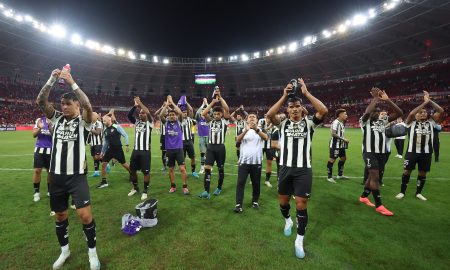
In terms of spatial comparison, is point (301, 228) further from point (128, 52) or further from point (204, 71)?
point (204, 71)

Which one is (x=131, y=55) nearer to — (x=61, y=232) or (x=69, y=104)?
A: (x=69, y=104)

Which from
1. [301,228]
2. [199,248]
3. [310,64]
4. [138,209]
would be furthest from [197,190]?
[310,64]

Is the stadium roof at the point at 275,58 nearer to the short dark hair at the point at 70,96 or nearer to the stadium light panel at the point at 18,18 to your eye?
the stadium light panel at the point at 18,18

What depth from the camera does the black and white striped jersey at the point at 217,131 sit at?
6.85 meters

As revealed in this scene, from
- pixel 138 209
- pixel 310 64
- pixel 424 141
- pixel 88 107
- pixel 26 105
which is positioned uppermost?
pixel 310 64

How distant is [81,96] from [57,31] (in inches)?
1569

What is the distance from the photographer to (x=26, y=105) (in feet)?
142

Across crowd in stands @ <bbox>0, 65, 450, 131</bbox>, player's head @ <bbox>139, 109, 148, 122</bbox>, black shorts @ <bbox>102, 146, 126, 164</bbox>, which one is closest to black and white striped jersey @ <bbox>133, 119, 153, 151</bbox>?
player's head @ <bbox>139, 109, 148, 122</bbox>

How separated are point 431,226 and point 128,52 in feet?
162

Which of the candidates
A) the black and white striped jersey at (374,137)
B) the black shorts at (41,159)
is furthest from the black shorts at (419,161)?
the black shorts at (41,159)

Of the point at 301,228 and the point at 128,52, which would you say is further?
the point at 128,52

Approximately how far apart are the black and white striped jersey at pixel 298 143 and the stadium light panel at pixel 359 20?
1281 inches

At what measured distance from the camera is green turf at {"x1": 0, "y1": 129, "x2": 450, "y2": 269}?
374 centimetres

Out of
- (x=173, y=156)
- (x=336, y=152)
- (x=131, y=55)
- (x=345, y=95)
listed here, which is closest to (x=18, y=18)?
(x=131, y=55)
